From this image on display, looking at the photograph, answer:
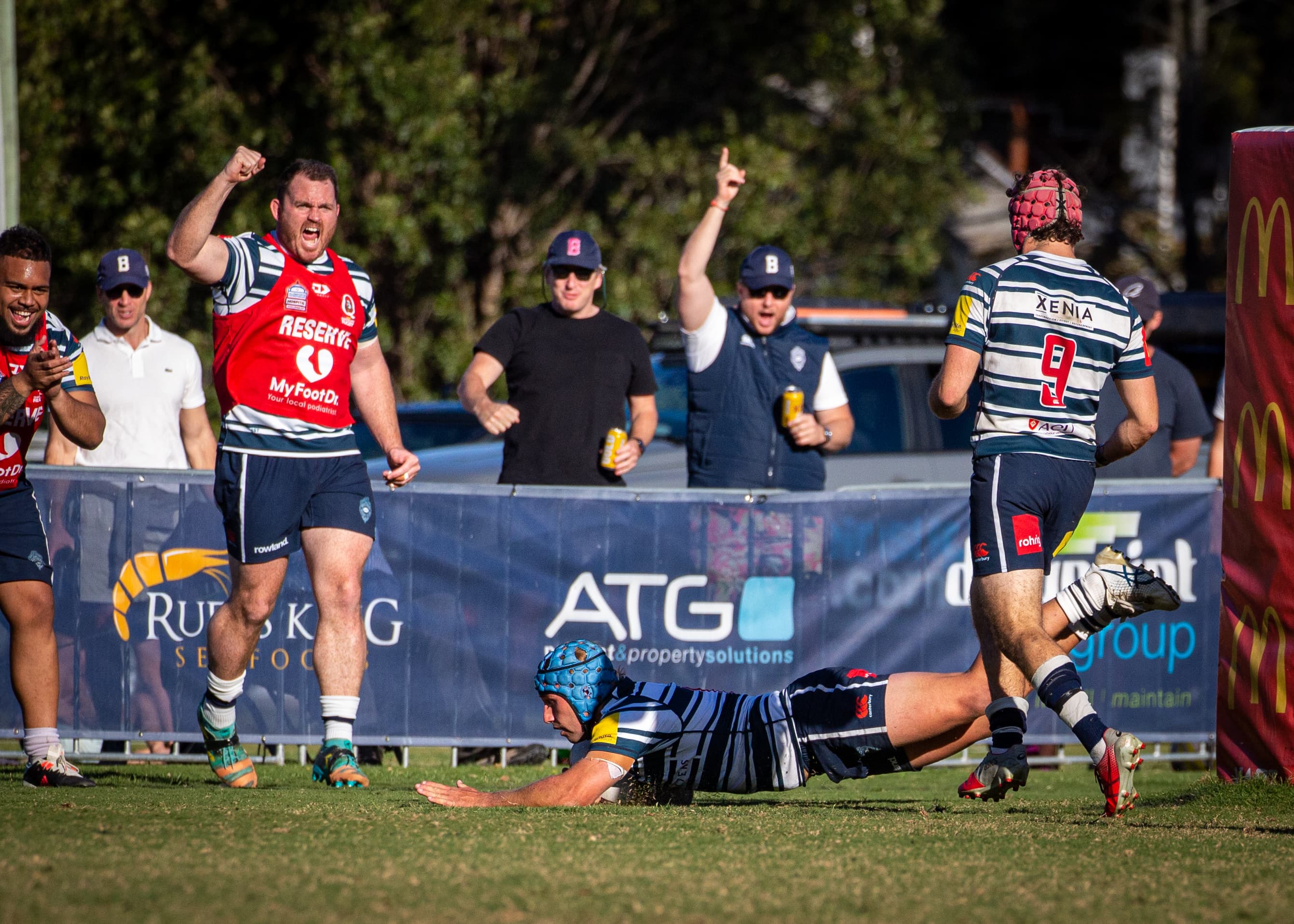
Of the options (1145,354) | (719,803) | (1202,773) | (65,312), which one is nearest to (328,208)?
(719,803)

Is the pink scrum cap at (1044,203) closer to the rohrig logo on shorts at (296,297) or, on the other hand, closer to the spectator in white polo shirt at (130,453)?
the rohrig logo on shorts at (296,297)

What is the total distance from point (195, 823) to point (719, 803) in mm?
1935

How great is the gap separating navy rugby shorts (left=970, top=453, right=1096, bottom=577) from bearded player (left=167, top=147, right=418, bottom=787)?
240cm

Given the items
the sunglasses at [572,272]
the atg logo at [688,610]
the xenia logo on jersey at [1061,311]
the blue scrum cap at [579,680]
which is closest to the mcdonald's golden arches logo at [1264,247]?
the xenia logo on jersey at [1061,311]

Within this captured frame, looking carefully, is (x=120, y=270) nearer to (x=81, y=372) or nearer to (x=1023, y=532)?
(x=81, y=372)

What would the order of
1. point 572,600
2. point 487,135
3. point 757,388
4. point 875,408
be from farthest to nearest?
point 487,135 → point 875,408 → point 757,388 → point 572,600

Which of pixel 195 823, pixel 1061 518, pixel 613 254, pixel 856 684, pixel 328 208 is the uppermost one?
pixel 613 254

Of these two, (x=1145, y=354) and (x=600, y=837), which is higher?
(x=1145, y=354)

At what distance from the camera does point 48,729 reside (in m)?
5.73

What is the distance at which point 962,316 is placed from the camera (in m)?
4.95

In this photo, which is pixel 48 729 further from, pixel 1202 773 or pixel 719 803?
pixel 1202 773

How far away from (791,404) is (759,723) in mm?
2842

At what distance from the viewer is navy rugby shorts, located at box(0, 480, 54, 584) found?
565cm

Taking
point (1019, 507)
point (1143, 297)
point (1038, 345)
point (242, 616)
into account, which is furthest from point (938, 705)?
point (1143, 297)
